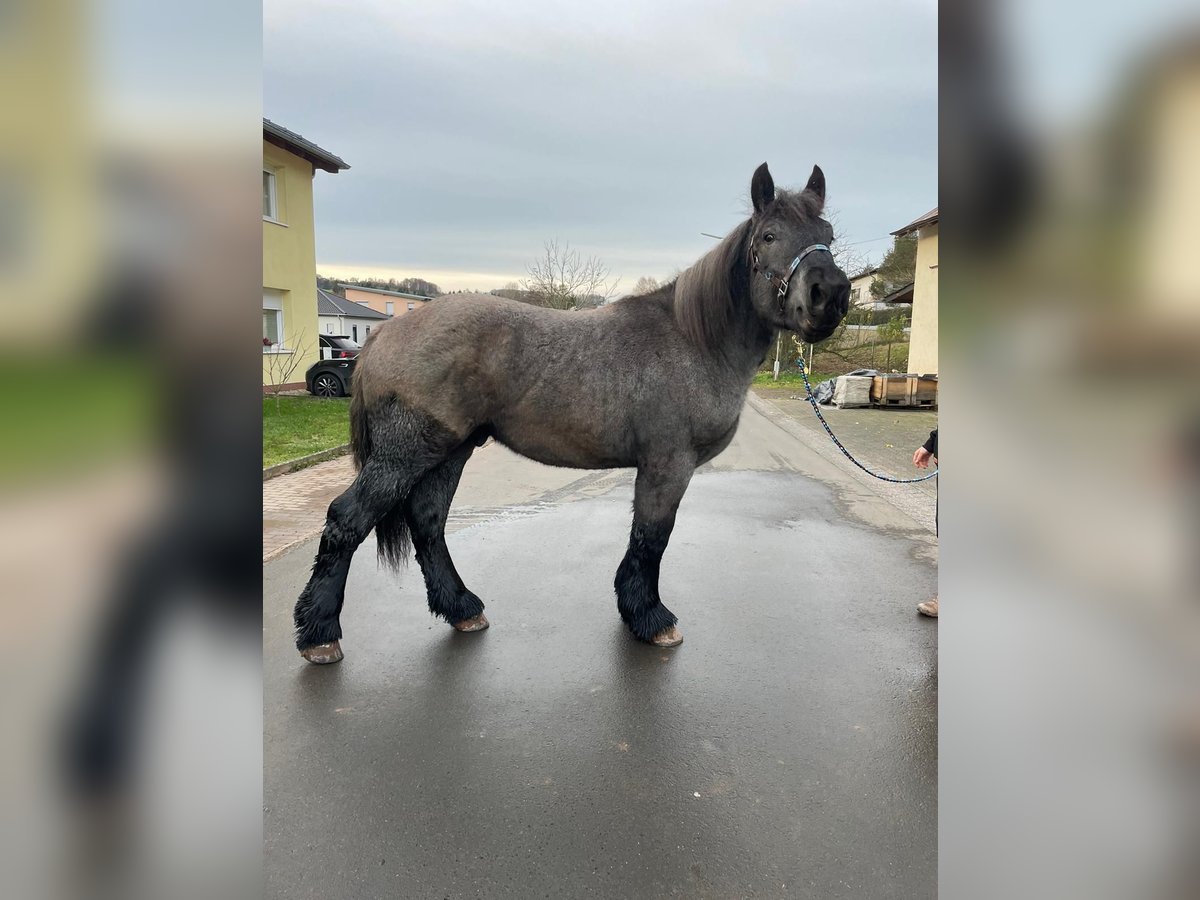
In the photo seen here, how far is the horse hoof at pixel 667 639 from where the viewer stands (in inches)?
137

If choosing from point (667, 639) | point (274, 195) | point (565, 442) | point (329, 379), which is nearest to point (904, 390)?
point (329, 379)

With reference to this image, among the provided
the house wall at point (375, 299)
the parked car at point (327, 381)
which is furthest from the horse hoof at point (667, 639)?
the house wall at point (375, 299)

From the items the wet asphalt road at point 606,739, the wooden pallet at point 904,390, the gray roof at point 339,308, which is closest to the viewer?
the wet asphalt road at point 606,739

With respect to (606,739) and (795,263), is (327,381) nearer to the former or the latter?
(795,263)

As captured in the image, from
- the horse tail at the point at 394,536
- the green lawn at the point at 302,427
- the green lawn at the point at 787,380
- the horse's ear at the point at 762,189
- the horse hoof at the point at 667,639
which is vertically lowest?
the horse hoof at the point at 667,639

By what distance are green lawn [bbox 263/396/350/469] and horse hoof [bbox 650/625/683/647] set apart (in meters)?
5.15

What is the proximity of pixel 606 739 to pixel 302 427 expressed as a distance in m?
10.1
